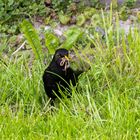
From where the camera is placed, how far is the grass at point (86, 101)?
4.09 meters

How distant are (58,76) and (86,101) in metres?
0.29

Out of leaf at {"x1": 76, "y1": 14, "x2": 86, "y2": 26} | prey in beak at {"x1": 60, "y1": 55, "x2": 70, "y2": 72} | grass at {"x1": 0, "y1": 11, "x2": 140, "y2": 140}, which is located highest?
prey in beak at {"x1": 60, "y1": 55, "x2": 70, "y2": 72}

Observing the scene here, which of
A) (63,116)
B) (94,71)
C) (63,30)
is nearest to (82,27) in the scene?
(63,30)

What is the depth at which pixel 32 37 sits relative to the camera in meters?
5.21

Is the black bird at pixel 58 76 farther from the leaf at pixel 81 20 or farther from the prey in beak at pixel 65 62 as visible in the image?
the leaf at pixel 81 20

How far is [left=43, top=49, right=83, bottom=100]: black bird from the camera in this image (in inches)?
180

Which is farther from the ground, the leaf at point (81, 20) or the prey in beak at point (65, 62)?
the prey in beak at point (65, 62)

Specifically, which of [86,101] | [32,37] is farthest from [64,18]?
[86,101]

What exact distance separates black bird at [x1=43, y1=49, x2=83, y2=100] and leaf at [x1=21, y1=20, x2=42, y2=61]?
0.59 metres

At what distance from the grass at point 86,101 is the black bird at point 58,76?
0.31 ft

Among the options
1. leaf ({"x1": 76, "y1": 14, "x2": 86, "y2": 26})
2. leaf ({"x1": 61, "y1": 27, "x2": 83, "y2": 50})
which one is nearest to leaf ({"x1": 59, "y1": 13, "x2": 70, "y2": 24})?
leaf ({"x1": 76, "y1": 14, "x2": 86, "y2": 26})

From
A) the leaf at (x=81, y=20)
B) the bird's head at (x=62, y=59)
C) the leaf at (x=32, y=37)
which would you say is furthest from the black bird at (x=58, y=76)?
the leaf at (x=81, y=20)

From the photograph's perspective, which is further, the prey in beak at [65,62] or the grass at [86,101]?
the prey in beak at [65,62]

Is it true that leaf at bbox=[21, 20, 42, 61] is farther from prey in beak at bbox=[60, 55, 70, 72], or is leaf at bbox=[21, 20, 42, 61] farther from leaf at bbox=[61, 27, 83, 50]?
prey in beak at bbox=[60, 55, 70, 72]
